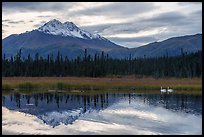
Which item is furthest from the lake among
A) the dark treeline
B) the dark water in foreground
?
the dark treeline

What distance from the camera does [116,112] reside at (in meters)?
30.3

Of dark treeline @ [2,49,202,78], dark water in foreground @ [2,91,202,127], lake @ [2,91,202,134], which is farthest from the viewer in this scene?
dark treeline @ [2,49,202,78]

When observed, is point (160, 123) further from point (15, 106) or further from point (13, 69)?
point (13, 69)

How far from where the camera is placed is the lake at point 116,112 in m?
23.8

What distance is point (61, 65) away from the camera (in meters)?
99.8

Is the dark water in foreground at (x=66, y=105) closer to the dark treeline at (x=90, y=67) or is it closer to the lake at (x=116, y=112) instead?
the lake at (x=116, y=112)

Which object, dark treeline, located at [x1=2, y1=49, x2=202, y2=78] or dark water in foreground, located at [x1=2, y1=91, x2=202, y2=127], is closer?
dark water in foreground, located at [x1=2, y1=91, x2=202, y2=127]

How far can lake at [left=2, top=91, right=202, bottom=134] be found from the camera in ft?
78.2

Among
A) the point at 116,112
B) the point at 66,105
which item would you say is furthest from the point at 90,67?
the point at 116,112

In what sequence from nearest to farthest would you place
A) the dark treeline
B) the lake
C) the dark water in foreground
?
the lake → the dark water in foreground → the dark treeline

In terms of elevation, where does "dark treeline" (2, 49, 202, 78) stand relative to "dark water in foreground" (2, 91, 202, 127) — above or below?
above

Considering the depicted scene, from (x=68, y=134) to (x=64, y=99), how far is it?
1938 centimetres

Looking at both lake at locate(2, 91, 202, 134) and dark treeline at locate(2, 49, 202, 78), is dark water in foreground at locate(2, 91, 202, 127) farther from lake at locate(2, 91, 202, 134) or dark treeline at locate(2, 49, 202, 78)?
dark treeline at locate(2, 49, 202, 78)

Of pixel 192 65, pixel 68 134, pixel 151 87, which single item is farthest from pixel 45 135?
pixel 192 65
